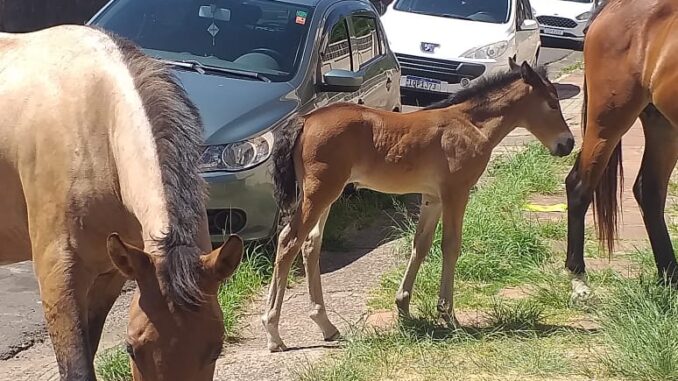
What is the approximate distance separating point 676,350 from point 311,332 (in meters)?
1.99

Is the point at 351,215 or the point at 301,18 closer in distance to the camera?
the point at 301,18

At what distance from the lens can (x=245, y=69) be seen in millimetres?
7199

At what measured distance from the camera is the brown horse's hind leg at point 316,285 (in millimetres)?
5504

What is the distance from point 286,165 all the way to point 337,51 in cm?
271

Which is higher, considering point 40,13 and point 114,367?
point 114,367

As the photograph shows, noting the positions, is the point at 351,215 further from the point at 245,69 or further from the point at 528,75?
the point at 528,75

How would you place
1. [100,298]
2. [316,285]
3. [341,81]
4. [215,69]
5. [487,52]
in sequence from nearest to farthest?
[100,298] < [316,285] < [215,69] < [341,81] < [487,52]

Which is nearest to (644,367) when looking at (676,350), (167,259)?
(676,350)

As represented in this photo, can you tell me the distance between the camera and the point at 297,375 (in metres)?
4.82

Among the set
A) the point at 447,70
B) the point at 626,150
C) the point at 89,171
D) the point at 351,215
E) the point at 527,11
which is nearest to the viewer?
the point at 89,171

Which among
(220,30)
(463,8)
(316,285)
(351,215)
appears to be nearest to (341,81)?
(220,30)

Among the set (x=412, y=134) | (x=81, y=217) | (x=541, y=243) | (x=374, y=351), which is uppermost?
(x=81, y=217)

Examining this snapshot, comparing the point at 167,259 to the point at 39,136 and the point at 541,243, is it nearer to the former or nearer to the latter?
the point at 39,136

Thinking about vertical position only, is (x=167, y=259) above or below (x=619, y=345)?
above
